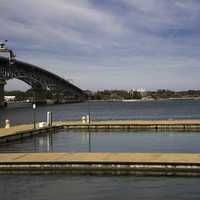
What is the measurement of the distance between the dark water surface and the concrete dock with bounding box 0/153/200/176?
78 cm

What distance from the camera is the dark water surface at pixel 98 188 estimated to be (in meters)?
17.9

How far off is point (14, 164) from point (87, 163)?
3.63m

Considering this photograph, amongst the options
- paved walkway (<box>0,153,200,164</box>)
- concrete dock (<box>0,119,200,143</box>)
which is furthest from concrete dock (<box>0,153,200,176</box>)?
concrete dock (<box>0,119,200,143</box>)

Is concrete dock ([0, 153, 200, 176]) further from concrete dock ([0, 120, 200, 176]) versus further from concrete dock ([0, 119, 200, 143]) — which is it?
concrete dock ([0, 119, 200, 143])

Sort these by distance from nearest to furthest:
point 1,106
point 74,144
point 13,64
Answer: point 74,144, point 13,64, point 1,106

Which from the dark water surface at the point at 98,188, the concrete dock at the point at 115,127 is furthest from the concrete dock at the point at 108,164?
the concrete dock at the point at 115,127

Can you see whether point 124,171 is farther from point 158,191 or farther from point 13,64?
point 13,64

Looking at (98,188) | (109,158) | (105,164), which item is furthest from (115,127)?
(98,188)

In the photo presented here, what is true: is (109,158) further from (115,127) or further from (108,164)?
(115,127)

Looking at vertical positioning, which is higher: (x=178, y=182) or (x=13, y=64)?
(x=13, y=64)

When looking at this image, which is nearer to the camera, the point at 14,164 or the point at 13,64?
the point at 14,164

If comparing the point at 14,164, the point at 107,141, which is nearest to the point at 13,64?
the point at 107,141

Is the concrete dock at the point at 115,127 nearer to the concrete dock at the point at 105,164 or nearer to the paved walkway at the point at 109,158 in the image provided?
the paved walkway at the point at 109,158

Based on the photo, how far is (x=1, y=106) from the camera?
195250 millimetres
